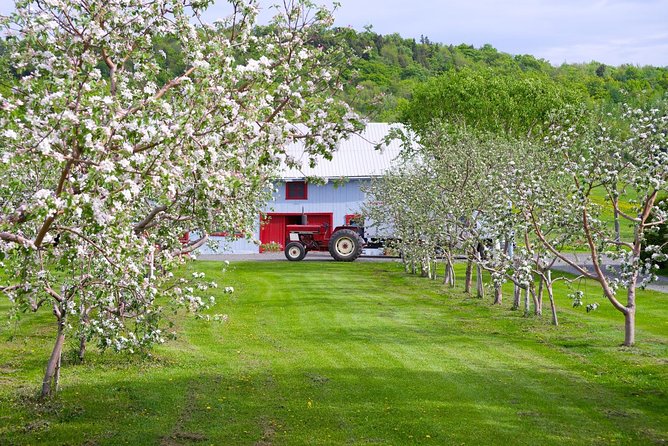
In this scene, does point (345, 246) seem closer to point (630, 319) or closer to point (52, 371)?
point (630, 319)

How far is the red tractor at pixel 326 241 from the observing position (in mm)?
44656

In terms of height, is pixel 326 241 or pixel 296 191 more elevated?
pixel 296 191

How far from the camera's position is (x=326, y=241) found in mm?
46406

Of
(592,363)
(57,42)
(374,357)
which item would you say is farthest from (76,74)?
(592,363)

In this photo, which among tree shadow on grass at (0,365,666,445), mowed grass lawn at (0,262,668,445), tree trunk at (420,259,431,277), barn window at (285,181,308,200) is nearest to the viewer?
tree shadow on grass at (0,365,666,445)

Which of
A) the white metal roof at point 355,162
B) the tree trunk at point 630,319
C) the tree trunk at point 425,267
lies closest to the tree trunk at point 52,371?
the tree trunk at point 630,319

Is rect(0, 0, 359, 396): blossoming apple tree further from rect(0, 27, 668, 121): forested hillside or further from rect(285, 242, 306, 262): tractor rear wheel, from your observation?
rect(285, 242, 306, 262): tractor rear wheel

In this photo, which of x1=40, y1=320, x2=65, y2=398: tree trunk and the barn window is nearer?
x1=40, y1=320, x2=65, y2=398: tree trunk

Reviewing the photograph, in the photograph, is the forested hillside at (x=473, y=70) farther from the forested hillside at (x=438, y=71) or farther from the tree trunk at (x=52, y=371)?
the tree trunk at (x=52, y=371)

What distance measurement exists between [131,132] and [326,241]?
38359 mm

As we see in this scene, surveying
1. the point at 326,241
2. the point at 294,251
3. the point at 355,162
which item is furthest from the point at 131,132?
the point at 355,162

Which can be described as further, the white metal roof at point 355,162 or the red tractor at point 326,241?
the white metal roof at point 355,162

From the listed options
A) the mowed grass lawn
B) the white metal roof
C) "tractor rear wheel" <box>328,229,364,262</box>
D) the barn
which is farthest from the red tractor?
the mowed grass lawn

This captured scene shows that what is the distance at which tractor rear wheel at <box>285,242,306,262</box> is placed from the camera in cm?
4541
